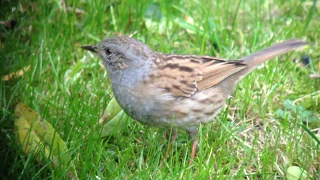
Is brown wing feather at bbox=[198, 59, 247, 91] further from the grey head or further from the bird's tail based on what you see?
the grey head

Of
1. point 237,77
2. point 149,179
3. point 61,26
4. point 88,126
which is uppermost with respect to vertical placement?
point 61,26

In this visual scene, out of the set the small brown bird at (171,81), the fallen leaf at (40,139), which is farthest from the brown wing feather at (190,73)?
the fallen leaf at (40,139)

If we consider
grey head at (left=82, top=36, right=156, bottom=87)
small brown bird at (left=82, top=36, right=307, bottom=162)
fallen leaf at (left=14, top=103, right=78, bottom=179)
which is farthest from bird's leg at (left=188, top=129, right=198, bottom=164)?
fallen leaf at (left=14, top=103, right=78, bottom=179)

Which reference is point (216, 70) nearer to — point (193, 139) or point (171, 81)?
point (171, 81)

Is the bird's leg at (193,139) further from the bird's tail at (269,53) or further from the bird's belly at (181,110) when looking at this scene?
the bird's tail at (269,53)

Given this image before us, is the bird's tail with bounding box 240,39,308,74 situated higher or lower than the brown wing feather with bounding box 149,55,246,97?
higher

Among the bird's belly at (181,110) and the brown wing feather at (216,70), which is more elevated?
the brown wing feather at (216,70)

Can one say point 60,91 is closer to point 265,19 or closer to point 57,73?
point 57,73

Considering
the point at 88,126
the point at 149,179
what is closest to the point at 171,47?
the point at 88,126
